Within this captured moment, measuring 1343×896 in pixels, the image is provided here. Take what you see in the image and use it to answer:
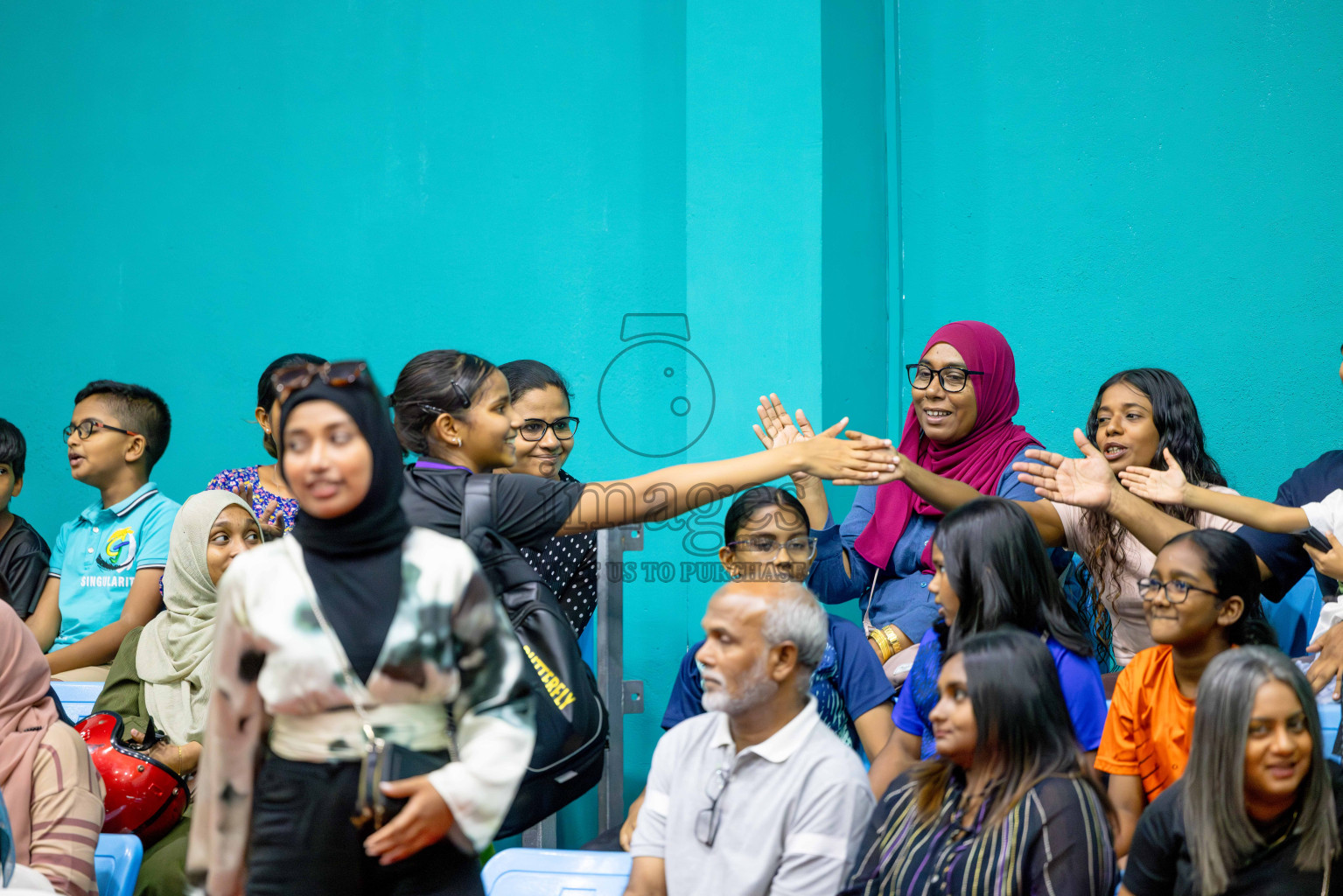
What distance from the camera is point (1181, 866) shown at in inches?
84.0

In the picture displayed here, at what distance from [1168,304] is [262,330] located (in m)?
3.53

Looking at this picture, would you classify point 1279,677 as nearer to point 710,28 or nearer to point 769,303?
point 769,303

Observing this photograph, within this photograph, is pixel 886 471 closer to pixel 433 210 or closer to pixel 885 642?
pixel 885 642

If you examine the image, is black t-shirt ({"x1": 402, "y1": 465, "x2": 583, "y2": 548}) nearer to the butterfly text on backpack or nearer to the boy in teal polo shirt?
the butterfly text on backpack

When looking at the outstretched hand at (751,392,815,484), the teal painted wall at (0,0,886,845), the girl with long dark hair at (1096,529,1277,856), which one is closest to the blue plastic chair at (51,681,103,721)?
the teal painted wall at (0,0,886,845)

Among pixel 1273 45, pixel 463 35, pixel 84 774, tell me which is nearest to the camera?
pixel 84 774

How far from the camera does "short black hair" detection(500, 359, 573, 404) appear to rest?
383 cm

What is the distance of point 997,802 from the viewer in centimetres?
222

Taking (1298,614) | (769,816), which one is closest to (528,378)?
(769,816)

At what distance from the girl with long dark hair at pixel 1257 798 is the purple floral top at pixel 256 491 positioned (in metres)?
2.77

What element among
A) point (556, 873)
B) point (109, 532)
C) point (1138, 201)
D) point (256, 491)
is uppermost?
point (1138, 201)

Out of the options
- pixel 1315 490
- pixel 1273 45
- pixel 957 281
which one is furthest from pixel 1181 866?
pixel 1273 45

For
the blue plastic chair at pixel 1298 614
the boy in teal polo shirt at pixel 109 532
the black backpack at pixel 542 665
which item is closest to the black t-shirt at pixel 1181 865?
the black backpack at pixel 542 665

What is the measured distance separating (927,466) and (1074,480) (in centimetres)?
64
